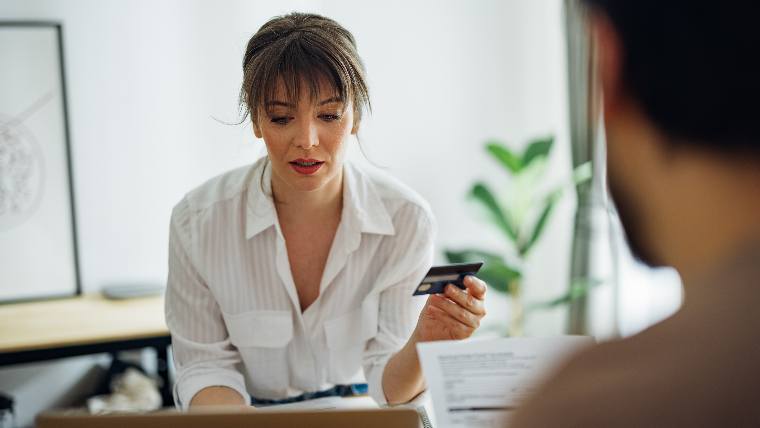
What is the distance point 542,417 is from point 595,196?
2728mm

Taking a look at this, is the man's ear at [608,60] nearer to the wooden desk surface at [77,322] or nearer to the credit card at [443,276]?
the credit card at [443,276]

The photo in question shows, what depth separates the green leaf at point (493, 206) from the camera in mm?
2926

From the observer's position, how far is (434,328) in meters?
1.33

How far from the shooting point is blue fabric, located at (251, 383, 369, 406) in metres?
1.58

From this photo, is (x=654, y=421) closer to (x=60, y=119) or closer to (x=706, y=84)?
(x=706, y=84)

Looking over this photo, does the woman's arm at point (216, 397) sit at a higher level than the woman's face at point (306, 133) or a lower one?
lower

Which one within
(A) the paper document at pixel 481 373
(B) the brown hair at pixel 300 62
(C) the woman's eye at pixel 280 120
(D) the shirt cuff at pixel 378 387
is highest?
(B) the brown hair at pixel 300 62

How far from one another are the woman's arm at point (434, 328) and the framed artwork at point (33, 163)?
183 cm

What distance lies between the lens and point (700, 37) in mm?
455

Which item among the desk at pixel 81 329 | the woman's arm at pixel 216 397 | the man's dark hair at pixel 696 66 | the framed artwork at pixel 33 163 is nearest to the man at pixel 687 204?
the man's dark hair at pixel 696 66

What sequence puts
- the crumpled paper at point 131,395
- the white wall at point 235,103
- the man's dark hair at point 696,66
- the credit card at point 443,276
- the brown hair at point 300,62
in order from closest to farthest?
1. the man's dark hair at point 696,66
2. the credit card at point 443,276
3. the brown hair at point 300,62
4. the crumpled paper at point 131,395
5. the white wall at point 235,103

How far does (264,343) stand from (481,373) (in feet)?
2.20

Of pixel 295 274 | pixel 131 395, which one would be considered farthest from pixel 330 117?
pixel 131 395

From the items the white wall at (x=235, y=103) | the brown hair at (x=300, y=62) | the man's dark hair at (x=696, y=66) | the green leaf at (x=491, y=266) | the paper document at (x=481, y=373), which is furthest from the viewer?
the green leaf at (x=491, y=266)
